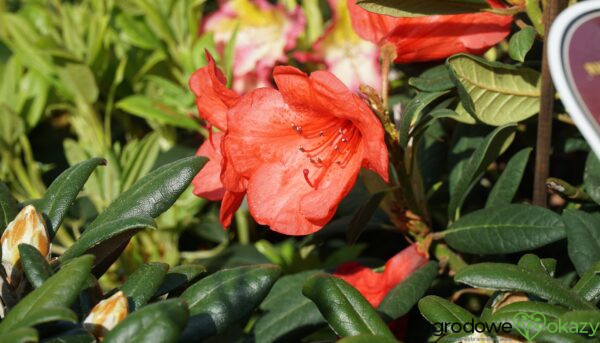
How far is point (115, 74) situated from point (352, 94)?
3.45 ft

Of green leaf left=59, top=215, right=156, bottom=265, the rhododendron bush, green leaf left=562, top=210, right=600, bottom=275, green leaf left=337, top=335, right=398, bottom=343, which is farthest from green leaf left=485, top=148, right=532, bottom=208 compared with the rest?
green leaf left=59, top=215, right=156, bottom=265

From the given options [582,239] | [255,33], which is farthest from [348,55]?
[582,239]

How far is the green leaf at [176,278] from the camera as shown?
107cm

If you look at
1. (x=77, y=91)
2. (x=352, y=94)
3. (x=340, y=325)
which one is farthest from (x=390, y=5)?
(x=77, y=91)

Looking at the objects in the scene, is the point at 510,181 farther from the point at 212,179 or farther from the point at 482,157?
the point at 212,179

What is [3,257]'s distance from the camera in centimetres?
101

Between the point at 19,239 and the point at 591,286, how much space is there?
0.71 m

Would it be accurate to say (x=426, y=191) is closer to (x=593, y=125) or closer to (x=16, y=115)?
(x=593, y=125)

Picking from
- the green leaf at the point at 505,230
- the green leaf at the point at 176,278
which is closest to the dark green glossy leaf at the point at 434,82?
the green leaf at the point at 505,230

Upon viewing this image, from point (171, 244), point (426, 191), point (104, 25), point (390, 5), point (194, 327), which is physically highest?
point (390, 5)

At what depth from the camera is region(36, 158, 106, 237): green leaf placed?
3.75 feet

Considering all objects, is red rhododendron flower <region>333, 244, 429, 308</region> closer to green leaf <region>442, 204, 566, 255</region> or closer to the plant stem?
green leaf <region>442, 204, 566, 255</region>

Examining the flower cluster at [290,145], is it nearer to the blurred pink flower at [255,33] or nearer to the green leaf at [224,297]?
the green leaf at [224,297]

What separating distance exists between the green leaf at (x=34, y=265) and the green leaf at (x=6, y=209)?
174 mm
